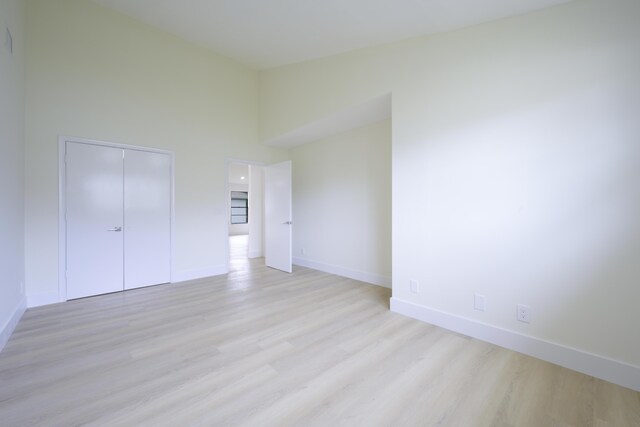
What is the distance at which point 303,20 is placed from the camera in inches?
112

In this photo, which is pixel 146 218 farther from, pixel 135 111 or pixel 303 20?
pixel 303 20

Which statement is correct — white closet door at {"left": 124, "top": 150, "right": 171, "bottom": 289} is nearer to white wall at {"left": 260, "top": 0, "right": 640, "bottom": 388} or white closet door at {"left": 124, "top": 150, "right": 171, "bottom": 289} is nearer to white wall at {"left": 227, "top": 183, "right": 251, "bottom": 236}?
white wall at {"left": 260, "top": 0, "right": 640, "bottom": 388}

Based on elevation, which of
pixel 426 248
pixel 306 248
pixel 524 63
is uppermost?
pixel 524 63

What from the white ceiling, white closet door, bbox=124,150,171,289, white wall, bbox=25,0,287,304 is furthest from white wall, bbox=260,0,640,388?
white closet door, bbox=124,150,171,289

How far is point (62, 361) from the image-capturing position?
195 cm

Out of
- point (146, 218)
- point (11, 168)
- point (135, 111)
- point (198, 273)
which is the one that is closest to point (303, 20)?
point (135, 111)

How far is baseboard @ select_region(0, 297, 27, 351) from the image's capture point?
6.99 feet

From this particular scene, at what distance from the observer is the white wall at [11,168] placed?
215cm

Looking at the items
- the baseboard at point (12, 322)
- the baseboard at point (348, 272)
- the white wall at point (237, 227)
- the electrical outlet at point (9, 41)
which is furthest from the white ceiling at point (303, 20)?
the white wall at point (237, 227)

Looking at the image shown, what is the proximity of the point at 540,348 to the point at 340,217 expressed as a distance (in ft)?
9.94

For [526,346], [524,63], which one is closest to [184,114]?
[524,63]

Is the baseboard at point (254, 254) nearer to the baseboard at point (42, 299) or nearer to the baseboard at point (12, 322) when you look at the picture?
the baseboard at point (42, 299)

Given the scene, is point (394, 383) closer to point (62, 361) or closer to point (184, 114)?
point (62, 361)

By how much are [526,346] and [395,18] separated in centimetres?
317
